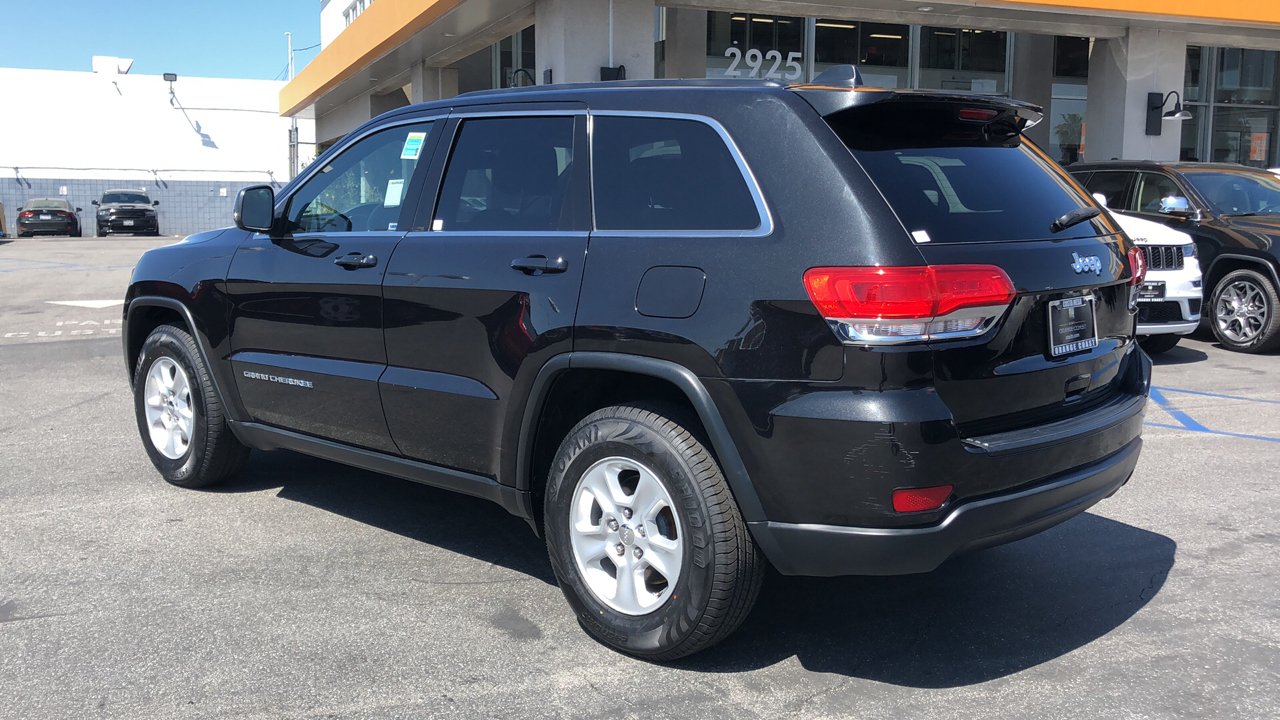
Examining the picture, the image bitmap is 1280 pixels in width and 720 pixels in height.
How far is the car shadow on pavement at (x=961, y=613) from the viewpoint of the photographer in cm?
361

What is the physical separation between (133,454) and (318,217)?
2453mm

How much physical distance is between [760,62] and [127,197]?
27.6 meters

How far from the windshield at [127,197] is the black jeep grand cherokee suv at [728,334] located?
38.5m

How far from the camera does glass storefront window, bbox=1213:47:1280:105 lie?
1000 inches

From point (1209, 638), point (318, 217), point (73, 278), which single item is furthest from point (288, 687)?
point (73, 278)

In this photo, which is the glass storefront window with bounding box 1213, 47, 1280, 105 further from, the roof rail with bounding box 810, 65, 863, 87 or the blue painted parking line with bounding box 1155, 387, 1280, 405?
the roof rail with bounding box 810, 65, 863, 87

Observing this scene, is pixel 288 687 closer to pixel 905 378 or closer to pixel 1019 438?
pixel 905 378

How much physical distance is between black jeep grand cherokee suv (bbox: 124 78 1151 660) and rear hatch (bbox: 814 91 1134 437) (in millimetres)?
11

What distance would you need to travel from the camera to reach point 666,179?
3.66 m

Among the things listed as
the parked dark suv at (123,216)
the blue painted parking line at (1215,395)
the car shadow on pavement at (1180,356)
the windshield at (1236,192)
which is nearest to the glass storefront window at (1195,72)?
the windshield at (1236,192)

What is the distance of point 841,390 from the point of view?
121 inches

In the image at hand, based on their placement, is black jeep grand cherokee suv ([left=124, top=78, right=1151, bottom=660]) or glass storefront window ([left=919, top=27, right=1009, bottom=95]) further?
glass storefront window ([left=919, top=27, right=1009, bottom=95])

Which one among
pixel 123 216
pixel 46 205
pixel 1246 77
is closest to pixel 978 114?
pixel 1246 77

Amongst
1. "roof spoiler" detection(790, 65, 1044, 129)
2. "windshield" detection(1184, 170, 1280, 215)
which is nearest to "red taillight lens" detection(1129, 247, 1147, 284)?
"roof spoiler" detection(790, 65, 1044, 129)
